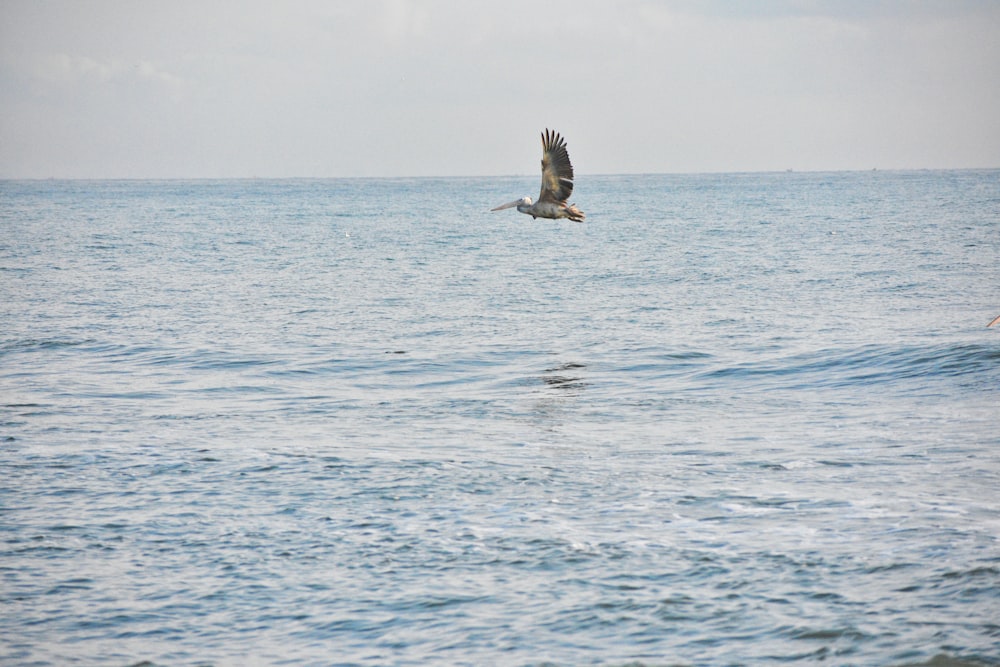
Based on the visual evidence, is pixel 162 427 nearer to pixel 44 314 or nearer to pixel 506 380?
pixel 506 380

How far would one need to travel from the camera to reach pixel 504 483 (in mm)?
11547

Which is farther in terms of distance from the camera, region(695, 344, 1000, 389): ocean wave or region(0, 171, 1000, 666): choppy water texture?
region(695, 344, 1000, 389): ocean wave

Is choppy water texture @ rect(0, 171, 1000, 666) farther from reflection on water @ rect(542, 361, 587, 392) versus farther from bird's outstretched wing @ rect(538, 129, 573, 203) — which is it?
bird's outstretched wing @ rect(538, 129, 573, 203)

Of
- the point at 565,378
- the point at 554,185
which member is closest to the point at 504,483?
the point at 565,378

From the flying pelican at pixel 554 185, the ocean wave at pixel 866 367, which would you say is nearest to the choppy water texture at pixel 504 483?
the ocean wave at pixel 866 367


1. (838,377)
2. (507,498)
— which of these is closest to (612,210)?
(838,377)

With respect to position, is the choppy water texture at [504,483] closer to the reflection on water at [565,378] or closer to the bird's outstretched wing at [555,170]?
the reflection on water at [565,378]

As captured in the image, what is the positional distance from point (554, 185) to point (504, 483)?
8.44m

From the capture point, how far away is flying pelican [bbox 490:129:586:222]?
18266 millimetres

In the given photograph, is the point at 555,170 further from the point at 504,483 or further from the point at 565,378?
the point at 504,483

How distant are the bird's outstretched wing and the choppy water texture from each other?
3.05 m

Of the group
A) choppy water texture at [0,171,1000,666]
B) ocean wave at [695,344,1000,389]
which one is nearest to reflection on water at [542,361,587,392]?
choppy water texture at [0,171,1000,666]

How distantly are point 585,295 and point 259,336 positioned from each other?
431 inches

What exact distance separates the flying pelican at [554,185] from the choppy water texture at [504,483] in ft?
9.01
